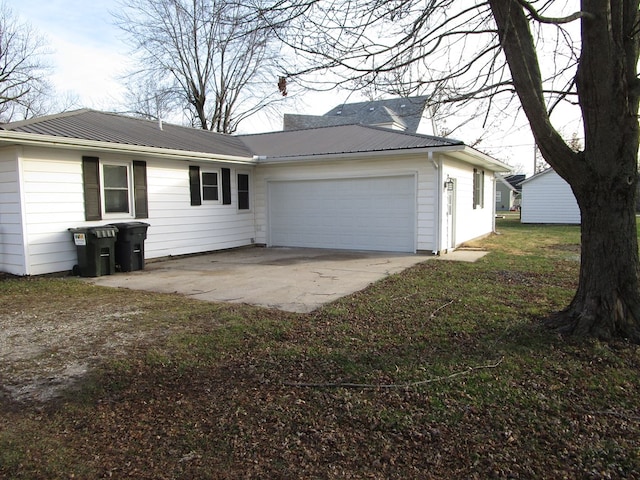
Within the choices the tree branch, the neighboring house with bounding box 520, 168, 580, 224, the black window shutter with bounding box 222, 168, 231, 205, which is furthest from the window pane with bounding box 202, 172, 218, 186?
the neighboring house with bounding box 520, 168, 580, 224

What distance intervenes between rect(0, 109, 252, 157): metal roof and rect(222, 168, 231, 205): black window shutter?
55 cm

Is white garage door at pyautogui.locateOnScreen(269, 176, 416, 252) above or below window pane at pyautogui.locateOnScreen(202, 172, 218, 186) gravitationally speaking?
below

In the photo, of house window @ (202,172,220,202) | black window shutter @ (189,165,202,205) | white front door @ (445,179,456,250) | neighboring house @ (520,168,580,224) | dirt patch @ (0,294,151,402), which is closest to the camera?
dirt patch @ (0,294,151,402)

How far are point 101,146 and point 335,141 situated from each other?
6782mm

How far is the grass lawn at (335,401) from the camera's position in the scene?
2793 mm

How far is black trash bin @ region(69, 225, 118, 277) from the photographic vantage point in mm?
8988

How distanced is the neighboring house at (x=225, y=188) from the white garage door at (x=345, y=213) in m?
0.03

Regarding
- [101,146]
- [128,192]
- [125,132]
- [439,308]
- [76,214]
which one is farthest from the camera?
[125,132]

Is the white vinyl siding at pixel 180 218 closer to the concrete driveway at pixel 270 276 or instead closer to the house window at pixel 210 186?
the house window at pixel 210 186

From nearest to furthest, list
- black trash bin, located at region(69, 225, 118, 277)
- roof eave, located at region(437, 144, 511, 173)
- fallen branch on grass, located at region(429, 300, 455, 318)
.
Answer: fallen branch on grass, located at region(429, 300, 455, 318) < black trash bin, located at region(69, 225, 118, 277) < roof eave, located at region(437, 144, 511, 173)

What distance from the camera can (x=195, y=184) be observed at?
40.0ft

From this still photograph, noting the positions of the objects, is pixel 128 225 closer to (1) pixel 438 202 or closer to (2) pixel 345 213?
(2) pixel 345 213

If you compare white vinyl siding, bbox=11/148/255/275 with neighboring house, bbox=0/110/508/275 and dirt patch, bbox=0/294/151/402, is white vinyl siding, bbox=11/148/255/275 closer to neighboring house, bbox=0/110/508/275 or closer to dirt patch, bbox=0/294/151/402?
neighboring house, bbox=0/110/508/275

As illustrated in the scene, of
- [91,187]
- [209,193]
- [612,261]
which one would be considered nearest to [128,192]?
[91,187]
